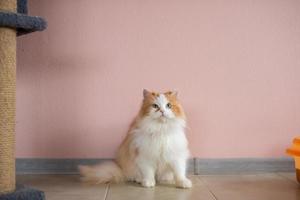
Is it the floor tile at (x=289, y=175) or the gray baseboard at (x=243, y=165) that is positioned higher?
the gray baseboard at (x=243, y=165)

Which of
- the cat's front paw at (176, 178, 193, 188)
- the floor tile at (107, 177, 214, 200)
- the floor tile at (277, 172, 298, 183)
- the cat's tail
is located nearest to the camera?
the floor tile at (107, 177, 214, 200)

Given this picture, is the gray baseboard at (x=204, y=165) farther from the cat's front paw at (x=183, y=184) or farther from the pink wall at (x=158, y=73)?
the cat's front paw at (x=183, y=184)

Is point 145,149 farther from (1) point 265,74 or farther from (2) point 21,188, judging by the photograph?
(1) point 265,74

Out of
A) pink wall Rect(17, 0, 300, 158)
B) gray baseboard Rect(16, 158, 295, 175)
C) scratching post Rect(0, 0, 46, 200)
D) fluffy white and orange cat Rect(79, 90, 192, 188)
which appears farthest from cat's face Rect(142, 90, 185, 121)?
scratching post Rect(0, 0, 46, 200)

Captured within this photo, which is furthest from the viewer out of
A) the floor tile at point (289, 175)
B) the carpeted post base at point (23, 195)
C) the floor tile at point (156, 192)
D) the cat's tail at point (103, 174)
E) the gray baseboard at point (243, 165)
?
the gray baseboard at point (243, 165)

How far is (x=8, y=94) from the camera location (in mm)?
1275

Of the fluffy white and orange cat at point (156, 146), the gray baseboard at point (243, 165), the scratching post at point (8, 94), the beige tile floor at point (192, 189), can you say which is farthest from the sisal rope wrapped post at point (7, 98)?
the gray baseboard at point (243, 165)

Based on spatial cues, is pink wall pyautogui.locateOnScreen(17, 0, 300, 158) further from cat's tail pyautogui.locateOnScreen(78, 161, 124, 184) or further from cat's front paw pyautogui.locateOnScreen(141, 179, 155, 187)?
cat's front paw pyautogui.locateOnScreen(141, 179, 155, 187)

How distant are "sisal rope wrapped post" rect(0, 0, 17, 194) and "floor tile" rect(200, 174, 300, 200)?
2.72 ft

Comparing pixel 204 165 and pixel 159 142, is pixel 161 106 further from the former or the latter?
pixel 204 165

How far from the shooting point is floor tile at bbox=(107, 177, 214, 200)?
1.46 meters

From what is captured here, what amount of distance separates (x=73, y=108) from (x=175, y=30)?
2.34 feet

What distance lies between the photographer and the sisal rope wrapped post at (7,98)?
Result: 4.14 ft

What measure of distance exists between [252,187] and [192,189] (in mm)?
285
